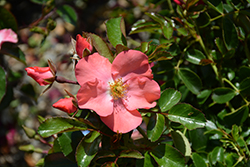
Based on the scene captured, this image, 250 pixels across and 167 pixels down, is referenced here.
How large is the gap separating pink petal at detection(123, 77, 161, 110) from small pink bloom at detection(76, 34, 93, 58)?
19cm

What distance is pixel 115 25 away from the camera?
3.01 feet

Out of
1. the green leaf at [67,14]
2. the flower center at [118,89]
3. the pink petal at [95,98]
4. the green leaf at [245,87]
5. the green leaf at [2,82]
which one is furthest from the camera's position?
the green leaf at [67,14]

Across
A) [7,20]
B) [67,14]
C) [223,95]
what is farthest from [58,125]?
[67,14]

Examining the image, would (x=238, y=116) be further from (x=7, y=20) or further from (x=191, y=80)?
(x=7, y=20)

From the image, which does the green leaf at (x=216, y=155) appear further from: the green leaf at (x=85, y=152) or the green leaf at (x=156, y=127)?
the green leaf at (x=85, y=152)

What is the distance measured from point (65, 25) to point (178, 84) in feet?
5.65

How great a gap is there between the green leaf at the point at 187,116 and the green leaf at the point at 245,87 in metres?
0.27

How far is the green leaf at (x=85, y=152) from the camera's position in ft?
2.51

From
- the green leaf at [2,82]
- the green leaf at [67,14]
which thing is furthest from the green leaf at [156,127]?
the green leaf at [67,14]

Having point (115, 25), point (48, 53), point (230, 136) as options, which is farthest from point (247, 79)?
point (48, 53)

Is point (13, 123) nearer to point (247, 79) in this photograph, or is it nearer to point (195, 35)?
point (195, 35)

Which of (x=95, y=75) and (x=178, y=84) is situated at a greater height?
(x=95, y=75)

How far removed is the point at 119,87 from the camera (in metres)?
0.84

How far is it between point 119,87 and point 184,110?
9.7 inches
